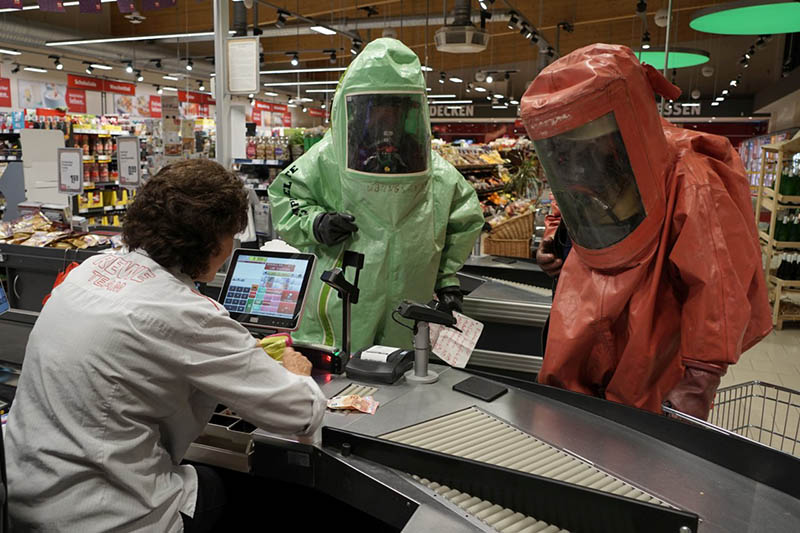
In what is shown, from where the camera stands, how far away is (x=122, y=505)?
144 cm

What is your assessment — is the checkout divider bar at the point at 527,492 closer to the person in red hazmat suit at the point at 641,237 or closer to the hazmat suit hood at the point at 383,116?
the person in red hazmat suit at the point at 641,237

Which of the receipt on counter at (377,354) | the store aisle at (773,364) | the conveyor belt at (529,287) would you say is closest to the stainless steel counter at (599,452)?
the receipt on counter at (377,354)

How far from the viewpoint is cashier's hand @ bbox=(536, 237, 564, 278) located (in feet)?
9.61

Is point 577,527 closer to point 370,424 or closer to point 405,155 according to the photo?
point 370,424

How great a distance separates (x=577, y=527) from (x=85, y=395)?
43.6 inches

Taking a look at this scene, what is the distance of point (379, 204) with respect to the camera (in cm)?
276

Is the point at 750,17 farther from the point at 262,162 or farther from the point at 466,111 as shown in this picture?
the point at 466,111

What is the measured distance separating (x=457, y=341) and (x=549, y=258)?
1.01m

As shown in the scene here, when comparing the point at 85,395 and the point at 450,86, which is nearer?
the point at 85,395

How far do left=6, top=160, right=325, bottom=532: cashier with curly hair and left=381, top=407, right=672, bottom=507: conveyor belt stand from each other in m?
0.33

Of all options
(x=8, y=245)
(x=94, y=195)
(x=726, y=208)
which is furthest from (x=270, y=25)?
(x=726, y=208)

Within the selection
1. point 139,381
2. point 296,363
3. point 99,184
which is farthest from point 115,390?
point 99,184

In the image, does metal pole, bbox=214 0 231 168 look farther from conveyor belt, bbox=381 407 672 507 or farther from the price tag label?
conveyor belt, bbox=381 407 672 507

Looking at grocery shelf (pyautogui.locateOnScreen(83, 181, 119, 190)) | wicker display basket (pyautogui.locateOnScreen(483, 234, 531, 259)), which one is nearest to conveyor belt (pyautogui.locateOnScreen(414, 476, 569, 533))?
wicker display basket (pyautogui.locateOnScreen(483, 234, 531, 259))
